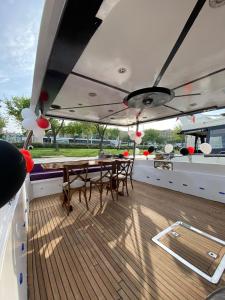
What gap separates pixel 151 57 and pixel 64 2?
104 centimetres

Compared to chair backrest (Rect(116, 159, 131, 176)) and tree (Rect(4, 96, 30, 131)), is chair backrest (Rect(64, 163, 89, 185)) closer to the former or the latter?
chair backrest (Rect(116, 159, 131, 176))

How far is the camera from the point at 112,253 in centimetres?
175

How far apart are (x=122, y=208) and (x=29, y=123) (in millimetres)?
2366

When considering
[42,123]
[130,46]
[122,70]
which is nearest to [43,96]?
[42,123]

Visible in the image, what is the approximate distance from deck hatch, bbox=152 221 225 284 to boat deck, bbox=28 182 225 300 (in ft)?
0.15

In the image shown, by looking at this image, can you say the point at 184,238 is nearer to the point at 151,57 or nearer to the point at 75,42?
the point at 151,57

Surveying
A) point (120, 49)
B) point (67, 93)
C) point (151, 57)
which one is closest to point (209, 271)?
point (151, 57)

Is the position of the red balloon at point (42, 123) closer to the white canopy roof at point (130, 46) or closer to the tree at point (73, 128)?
the white canopy roof at point (130, 46)

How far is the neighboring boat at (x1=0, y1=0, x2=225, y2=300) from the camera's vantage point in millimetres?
1044

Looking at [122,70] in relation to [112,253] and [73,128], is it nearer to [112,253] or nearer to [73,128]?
[112,253]

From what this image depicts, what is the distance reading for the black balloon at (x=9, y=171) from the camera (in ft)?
1.24

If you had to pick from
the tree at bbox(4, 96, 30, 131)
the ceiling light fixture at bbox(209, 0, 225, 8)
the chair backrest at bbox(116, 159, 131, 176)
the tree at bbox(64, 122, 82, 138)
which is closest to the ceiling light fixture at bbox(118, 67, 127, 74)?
the ceiling light fixture at bbox(209, 0, 225, 8)

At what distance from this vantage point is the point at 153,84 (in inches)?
88.3

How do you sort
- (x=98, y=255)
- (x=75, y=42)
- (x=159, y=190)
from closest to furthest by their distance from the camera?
(x=75, y=42) < (x=98, y=255) < (x=159, y=190)
